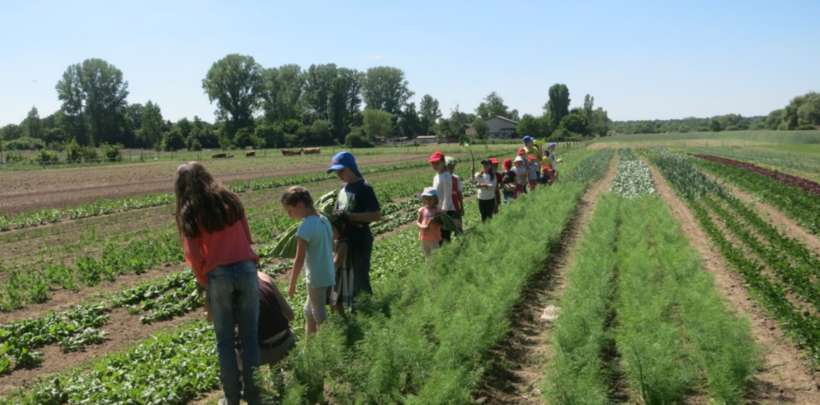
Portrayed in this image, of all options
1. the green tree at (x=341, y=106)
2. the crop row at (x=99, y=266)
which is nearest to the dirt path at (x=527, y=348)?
the crop row at (x=99, y=266)

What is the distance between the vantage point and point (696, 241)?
1238cm

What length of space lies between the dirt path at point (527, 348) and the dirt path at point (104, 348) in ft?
14.4

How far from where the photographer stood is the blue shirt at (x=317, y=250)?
17.7 ft

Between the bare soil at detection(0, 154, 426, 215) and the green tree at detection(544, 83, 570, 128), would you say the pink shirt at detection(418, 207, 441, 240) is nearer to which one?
the bare soil at detection(0, 154, 426, 215)

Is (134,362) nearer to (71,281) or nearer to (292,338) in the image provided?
(292,338)

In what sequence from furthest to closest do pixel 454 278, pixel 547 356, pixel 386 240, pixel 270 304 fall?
pixel 386 240, pixel 454 278, pixel 547 356, pixel 270 304

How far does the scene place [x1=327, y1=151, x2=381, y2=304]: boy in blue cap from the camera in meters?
6.11

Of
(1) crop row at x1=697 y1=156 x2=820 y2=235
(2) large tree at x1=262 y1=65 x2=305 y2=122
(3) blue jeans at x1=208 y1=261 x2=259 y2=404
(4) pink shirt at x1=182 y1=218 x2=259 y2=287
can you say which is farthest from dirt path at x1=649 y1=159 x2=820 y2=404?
(2) large tree at x1=262 y1=65 x2=305 y2=122

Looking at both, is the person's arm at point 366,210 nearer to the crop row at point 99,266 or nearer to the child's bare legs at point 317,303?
the child's bare legs at point 317,303

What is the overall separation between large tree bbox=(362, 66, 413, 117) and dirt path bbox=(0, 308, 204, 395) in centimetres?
12678

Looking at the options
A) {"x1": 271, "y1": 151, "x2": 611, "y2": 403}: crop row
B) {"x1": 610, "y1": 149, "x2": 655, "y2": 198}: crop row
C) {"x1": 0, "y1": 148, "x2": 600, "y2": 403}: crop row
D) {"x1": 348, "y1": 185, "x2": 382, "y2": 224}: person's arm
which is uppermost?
{"x1": 348, "y1": 185, "x2": 382, "y2": 224}: person's arm

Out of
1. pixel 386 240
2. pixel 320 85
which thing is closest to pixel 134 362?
pixel 386 240

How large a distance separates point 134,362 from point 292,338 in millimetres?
2137

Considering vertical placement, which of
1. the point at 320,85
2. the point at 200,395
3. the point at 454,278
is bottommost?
the point at 200,395
